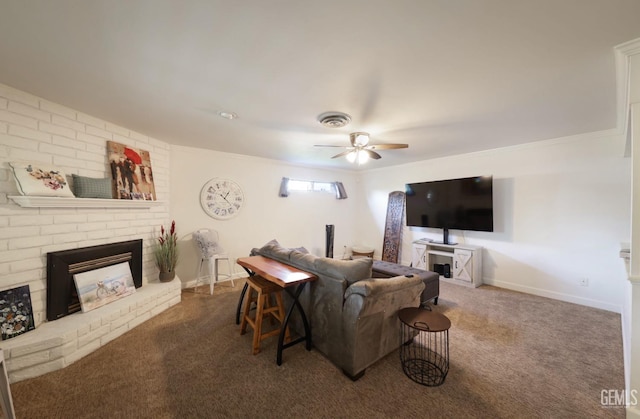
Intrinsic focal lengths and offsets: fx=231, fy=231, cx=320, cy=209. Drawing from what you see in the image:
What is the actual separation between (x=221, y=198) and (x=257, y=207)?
750 mm

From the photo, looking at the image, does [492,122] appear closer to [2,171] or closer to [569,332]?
[569,332]

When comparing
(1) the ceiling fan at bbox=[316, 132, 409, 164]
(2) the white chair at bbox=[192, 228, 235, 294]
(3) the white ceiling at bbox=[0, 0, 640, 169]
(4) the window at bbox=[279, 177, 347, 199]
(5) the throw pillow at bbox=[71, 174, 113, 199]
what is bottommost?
(2) the white chair at bbox=[192, 228, 235, 294]

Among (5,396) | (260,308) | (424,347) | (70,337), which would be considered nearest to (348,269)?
(260,308)

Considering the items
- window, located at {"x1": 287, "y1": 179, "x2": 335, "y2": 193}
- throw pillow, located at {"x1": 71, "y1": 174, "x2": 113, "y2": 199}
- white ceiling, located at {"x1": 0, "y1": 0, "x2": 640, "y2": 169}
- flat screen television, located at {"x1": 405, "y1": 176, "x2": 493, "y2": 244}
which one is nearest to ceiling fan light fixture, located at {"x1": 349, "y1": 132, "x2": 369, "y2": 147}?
white ceiling, located at {"x1": 0, "y1": 0, "x2": 640, "y2": 169}

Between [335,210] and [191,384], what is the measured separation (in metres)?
4.73

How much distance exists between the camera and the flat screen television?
4.04m

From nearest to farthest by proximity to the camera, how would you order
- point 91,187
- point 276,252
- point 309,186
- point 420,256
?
point 91,187 < point 276,252 < point 420,256 < point 309,186

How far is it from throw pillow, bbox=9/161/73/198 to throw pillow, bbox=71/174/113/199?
9cm

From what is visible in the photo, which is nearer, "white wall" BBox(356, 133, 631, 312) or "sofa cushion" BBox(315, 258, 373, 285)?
"sofa cushion" BBox(315, 258, 373, 285)

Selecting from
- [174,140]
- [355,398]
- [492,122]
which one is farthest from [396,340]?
[174,140]

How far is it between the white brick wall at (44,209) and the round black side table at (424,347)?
342cm

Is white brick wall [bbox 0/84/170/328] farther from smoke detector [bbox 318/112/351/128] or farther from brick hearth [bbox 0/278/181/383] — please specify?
smoke detector [bbox 318/112/351/128]

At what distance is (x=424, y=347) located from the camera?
7.82ft

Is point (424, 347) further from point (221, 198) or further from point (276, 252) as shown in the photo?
point (221, 198)
